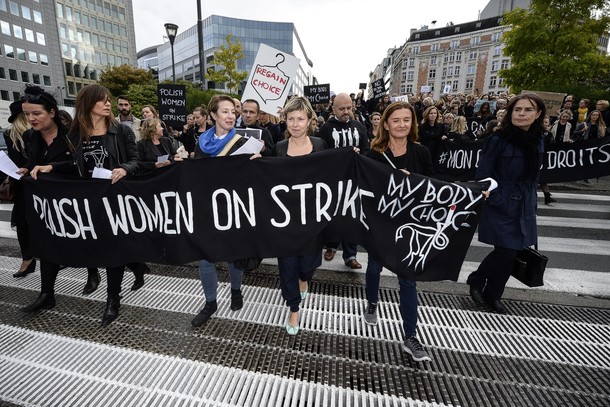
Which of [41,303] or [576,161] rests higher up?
[576,161]

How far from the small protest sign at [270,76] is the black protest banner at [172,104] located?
4.16 meters

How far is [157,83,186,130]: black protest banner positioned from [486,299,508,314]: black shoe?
8740 mm

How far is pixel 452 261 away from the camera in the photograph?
9.09 ft

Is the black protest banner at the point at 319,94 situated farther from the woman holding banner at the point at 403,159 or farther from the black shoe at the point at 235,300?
the black shoe at the point at 235,300

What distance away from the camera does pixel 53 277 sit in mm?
3416

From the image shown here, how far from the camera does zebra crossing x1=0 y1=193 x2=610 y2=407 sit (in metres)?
2.32

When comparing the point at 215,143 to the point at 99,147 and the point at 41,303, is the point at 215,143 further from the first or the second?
the point at 41,303

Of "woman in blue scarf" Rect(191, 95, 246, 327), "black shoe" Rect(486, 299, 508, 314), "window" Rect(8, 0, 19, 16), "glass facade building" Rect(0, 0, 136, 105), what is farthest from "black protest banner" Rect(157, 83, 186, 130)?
"window" Rect(8, 0, 19, 16)

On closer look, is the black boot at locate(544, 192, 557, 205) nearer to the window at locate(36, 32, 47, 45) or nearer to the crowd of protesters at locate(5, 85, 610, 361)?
the crowd of protesters at locate(5, 85, 610, 361)

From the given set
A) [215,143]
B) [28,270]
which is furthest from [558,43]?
[28,270]

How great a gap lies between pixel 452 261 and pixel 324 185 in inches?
48.5

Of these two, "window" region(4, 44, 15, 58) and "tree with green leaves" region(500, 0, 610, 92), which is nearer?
"tree with green leaves" region(500, 0, 610, 92)

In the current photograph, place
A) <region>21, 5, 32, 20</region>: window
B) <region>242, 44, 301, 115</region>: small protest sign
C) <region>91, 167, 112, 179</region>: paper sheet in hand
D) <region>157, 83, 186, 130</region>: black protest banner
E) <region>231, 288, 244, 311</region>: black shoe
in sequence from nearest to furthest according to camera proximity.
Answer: <region>91, 167, 112, 179</region>: paper sheet in hand → <region>231, 288, 244, 311</region>: black shoe → <region>242, 44, 301, 115</region>: small protest sign → <region>157, 83, 186, 130</region>: black protest banner → <region>21, 5, 32, 20</region>: window

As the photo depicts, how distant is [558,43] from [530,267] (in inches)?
940
